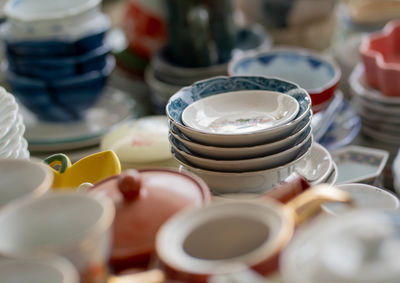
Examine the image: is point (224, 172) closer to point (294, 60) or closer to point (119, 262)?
point (119, 262)

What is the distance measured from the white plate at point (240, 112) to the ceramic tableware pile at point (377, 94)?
0.33m

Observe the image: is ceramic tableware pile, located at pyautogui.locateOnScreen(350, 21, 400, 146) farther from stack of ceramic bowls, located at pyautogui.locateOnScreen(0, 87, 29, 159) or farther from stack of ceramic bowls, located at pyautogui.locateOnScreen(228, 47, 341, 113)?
stack of ceramic bowls, located at pyautogui.locateOnScreen(0, 87, 29, 159)

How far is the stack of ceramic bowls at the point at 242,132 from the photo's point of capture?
0.64 metres

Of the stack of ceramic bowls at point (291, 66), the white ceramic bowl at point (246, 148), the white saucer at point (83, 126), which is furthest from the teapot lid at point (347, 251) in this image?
the white saucer at point (83, 126)

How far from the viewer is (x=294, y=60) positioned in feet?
3.24

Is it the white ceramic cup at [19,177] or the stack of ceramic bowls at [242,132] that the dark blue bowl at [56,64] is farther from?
the white ceramic cup at [19,177]

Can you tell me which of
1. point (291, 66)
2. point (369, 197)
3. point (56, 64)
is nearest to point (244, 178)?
point (369, 197)

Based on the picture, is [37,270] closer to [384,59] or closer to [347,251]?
[347,251]

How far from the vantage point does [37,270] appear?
42 centimetres

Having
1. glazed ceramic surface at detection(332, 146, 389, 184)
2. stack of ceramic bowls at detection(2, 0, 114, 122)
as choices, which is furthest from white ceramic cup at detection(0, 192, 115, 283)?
stack of ceramic bowls at detection(2, 0, 114, 122)

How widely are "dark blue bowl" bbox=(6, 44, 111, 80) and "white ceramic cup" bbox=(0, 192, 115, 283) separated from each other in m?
0.57

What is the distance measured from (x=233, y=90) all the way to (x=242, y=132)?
0.34ft

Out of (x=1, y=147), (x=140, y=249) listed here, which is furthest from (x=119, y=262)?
(x=1, y=147)

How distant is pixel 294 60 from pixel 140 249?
589 mm
